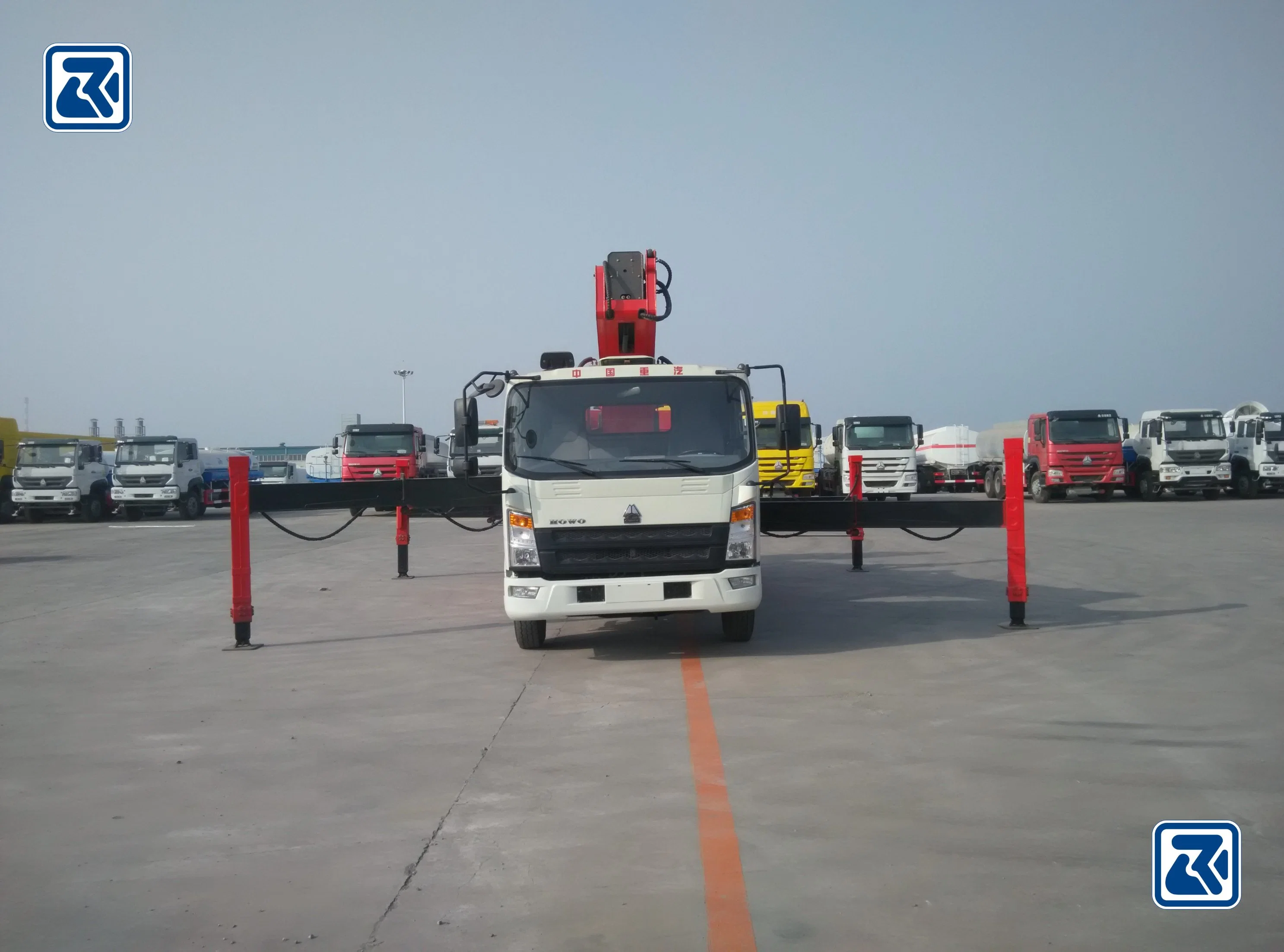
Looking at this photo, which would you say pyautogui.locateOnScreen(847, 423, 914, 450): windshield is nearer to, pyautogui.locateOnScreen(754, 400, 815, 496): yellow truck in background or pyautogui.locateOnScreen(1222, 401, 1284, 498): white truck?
pyautogui.locateOnScreen(754, 400, 815, 496): yellow truck in background

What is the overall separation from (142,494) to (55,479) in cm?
239

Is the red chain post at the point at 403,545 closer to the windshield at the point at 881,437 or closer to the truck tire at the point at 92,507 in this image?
the windshield at the point at 881,437

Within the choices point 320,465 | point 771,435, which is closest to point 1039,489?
point 771,435

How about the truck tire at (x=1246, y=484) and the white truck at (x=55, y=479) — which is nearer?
the white truck at (x=55, y=479)

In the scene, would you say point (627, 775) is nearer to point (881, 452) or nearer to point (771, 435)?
point (771, 435)

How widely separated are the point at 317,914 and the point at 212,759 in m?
2.47

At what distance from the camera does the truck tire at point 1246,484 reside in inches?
1267

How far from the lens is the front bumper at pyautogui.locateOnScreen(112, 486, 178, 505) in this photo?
3234 centimetres

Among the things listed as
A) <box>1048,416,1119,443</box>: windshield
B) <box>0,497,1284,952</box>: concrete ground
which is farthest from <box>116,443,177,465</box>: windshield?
<box>1048,416,1119,443</box>: windshield

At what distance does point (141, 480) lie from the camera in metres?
32.4

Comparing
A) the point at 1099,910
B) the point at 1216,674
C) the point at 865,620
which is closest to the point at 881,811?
the point at 1099,910

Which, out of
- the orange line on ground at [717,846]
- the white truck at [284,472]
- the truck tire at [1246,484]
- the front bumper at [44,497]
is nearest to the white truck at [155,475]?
the front bumper at [44,497]

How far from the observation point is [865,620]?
10414 millimetres

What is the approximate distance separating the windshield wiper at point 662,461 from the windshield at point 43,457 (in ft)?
94.9
